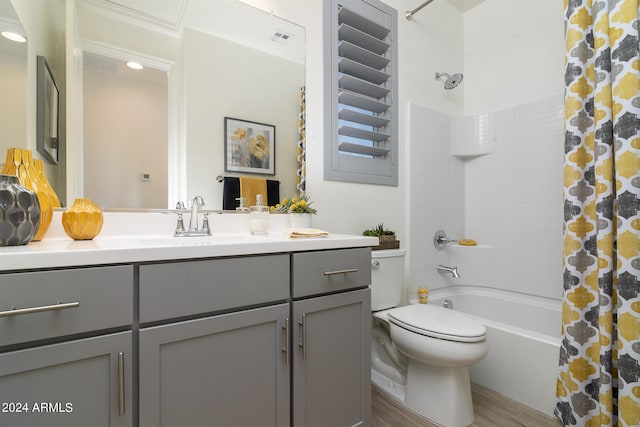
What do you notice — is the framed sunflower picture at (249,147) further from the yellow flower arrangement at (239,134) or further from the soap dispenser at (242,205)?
the soap dispenser at (242,205)

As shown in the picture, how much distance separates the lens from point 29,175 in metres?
1.00

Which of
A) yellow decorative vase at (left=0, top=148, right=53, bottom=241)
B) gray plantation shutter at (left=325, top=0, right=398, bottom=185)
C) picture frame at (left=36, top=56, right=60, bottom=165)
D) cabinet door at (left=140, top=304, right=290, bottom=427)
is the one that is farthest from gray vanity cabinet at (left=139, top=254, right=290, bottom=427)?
gray plantation shutter at (left=325, top=0, right=398, bottom=185)

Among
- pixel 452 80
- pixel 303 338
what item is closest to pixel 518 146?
pixel 452 80

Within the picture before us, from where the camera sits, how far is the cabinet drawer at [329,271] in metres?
1.09

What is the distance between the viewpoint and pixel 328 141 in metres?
1.84

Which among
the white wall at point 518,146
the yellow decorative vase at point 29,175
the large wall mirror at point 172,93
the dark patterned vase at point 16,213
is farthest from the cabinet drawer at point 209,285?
the white wall at point 518,146

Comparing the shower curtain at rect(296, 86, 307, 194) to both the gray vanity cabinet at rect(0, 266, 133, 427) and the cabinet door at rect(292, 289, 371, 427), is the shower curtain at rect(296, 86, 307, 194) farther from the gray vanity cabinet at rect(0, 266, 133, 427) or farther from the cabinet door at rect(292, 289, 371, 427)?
the gray vanity cabinet at rect(0, 266, 133, 427)

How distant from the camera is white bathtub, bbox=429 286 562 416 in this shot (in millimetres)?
1603

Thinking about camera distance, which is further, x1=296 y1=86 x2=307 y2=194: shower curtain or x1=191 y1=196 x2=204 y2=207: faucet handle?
x1=296 y1=86 x2=307 y2=194: shower curtain

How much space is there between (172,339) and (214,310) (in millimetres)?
129

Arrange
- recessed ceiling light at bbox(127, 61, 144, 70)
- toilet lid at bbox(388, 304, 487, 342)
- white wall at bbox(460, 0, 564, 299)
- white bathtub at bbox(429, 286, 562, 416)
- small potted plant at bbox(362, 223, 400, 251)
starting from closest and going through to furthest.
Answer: recessed ceiling light at bbox(127, 61, 144, 70) → toilet lid at bbox(388, 304, 487, 342) → white bathtub at bbox(429, 286, 562, 416) → small potted plant at bbox(362, 223, 400, 251) → white wall at bbox(460, 0, 564, 299)

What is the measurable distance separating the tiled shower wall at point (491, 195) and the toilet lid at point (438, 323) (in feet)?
1.73

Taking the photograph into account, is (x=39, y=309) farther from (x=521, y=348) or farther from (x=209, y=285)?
(x=521, y=348)

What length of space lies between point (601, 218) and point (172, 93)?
2.04m
